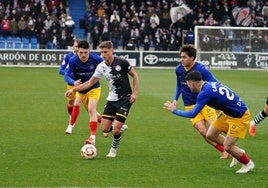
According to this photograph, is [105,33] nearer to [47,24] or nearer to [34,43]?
[47,24]

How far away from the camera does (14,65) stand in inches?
1757

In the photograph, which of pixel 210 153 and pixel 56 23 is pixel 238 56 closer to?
pixel 56 23

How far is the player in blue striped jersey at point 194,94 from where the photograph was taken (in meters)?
13.6

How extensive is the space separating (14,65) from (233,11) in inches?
619

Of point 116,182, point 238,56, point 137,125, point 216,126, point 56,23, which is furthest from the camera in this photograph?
point 56,23

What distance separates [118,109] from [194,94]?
58.6 inches

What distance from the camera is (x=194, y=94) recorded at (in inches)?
563

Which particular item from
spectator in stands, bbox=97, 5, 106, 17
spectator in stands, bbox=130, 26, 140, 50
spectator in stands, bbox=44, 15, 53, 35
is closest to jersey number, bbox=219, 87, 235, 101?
spectator in stands, bbox=130, 26, 140, 50

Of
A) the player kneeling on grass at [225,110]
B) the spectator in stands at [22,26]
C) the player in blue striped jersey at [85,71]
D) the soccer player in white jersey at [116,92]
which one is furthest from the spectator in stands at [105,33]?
the player kneeling on grass at [225,110]

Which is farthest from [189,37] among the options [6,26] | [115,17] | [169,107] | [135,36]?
[169,107]

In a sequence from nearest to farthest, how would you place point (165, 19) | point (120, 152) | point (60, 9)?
point (120, 152)
point (165, 19)
point (60, 9)

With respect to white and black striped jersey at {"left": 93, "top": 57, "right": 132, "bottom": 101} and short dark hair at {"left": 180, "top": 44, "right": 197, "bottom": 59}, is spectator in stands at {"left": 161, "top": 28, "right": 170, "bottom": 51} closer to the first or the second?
white and black striped jersey at {"left": 93, "top": 57, "right": 132, "bottom": 101}

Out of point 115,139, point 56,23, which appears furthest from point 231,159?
point 56,23

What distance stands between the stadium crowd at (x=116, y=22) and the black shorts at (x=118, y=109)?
31471 mm
